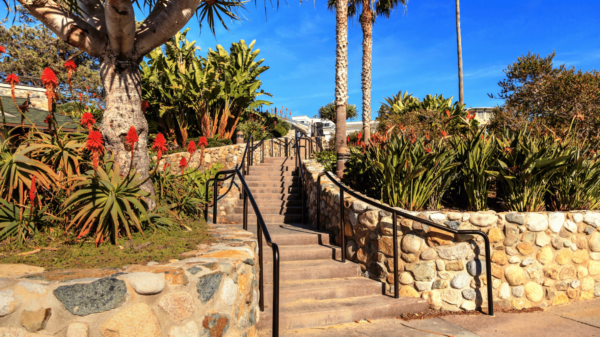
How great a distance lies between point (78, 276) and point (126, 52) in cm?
289

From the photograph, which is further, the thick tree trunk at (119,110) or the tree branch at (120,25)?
the thick tree trunk at (119,110)

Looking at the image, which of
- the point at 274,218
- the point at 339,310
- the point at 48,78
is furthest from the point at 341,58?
the point at 48,78

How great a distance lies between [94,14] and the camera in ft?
14.3

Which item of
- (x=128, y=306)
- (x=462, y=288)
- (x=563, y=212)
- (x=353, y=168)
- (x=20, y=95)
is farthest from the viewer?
(x=20, y=95)

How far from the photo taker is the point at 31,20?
76.4 feet

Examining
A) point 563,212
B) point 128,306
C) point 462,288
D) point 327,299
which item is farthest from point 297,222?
point 128,306

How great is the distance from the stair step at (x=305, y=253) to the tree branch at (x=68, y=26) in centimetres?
351

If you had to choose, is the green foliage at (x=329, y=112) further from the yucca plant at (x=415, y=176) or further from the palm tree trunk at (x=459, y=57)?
the yucca plant at (x=415, y=176)

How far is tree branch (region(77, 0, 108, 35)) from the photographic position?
422 cm

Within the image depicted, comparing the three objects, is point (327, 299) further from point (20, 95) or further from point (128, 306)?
point (20, 95)

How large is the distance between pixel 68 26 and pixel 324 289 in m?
4.44

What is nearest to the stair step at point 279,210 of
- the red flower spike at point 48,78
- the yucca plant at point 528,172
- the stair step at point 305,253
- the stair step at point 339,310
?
A: the stair step at point 305,253

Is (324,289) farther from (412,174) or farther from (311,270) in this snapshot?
(412,174)

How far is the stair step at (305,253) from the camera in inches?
200
